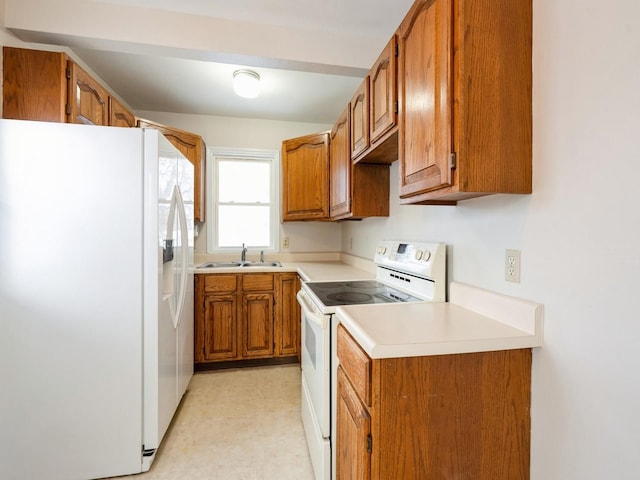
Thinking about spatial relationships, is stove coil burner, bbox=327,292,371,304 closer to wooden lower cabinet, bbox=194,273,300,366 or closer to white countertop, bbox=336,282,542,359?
white countertop, bbox=336,282,542,359

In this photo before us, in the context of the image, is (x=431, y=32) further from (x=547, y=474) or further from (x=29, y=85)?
(x=29, y=85)

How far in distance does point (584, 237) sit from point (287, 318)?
2381 mm

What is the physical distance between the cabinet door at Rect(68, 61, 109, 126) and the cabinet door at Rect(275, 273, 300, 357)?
180cm

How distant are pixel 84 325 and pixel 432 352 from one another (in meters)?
1.62

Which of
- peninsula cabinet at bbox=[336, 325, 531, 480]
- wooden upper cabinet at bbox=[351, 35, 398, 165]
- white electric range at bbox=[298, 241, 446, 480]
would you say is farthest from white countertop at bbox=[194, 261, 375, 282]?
peninsula cabinet at bbox=[336, 325, 531, 480]

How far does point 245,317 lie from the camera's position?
2.72 meters

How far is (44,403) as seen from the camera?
1429mm

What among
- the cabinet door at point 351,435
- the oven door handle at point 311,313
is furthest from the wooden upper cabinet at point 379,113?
the cabinet door at point 351,435

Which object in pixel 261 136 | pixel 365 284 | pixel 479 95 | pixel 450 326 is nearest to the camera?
pixel 479 95

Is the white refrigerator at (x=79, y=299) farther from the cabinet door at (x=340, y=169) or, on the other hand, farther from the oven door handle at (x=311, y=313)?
the cabinet door at (x=340, y=169)

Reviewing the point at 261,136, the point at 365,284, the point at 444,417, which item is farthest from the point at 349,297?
the point at 261,136

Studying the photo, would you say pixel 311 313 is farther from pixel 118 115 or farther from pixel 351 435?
pixel 118 115

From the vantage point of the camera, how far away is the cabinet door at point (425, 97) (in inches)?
35.8

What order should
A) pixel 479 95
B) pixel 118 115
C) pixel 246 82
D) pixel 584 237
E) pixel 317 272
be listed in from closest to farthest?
pixel 584 237 → pixel 479 95 → pixel 118 115 → pixel 246 82 → pixel 317 272
